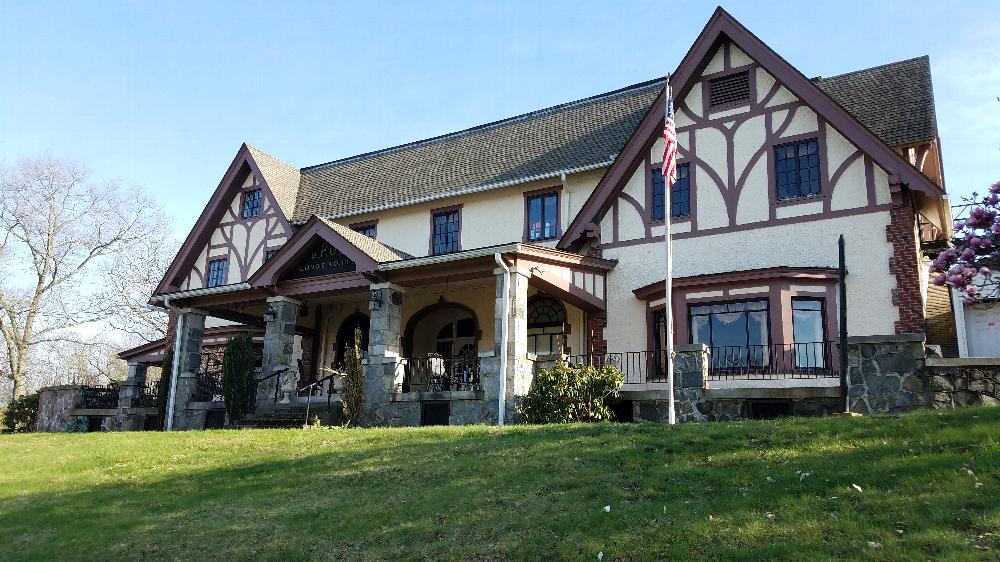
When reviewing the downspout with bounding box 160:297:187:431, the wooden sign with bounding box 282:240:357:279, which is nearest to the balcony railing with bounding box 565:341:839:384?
the wooden sign with bounding box 282:240:357:279

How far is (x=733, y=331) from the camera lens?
16.8m

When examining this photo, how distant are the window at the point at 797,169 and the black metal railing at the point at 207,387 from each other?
15.1 meters

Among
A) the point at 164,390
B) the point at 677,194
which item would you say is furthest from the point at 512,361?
the point at 164,390

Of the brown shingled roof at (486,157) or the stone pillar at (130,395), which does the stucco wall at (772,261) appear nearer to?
the brown shingled roof at (486,157)

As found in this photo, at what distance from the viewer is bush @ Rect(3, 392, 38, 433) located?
25.9 metres

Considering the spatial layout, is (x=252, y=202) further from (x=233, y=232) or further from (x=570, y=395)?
(x=570, y=395)

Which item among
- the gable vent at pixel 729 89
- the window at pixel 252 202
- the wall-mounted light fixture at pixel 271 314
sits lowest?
the wall-mounted light fixture at pixel 271 314

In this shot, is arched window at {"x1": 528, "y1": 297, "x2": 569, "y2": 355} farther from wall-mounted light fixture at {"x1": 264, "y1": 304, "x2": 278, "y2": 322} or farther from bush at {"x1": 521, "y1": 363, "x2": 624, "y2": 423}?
wall-mounted light fixture at {"x1": 264, "y1": 304, "x2": 278, "y2": 322}

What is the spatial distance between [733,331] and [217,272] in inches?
693

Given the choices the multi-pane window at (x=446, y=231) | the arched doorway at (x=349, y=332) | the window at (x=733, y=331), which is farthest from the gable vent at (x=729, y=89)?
the arched doorway at (x=349, y=332)

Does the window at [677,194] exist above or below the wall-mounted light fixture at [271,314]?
above

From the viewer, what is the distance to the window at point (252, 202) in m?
26.9

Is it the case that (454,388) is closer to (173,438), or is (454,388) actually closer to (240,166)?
(173,438)

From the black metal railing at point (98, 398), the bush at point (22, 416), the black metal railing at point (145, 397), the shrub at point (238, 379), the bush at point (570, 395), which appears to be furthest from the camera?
the bush at point (22, 416)
